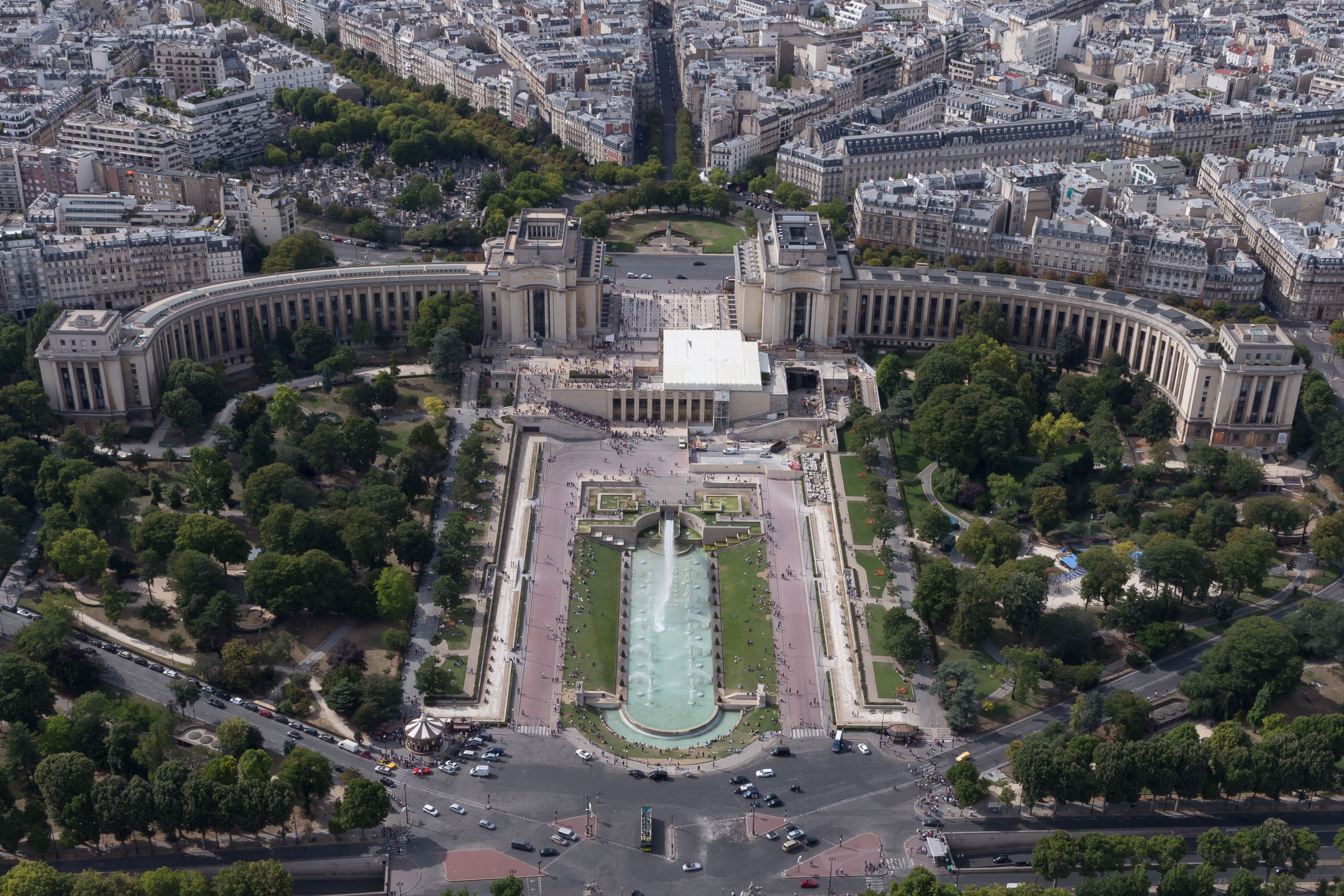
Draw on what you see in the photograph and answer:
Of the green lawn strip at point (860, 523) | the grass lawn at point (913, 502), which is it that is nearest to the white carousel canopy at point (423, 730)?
the green lawn strip at point (860, 523)

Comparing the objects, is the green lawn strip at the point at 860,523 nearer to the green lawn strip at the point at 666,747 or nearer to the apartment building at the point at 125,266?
the green lawn strip at the point at 666,747

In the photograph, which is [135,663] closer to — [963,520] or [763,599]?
[763,599]

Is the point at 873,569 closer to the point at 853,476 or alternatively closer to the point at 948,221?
the point at 853,476

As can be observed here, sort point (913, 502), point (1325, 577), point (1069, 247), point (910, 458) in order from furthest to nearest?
1. point (1069, 247)
2. point (910, 458)
3. point (913, 502)
4. point (1325, 577)

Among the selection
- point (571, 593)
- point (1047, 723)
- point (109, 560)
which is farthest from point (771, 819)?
point (109, 560)

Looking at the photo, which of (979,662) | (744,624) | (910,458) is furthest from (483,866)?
(910,458)

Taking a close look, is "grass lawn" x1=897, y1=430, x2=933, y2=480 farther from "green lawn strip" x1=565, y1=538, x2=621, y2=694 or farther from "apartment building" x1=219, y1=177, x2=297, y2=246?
"apartment building" x1=219, y1=177, x2=297, y2=246

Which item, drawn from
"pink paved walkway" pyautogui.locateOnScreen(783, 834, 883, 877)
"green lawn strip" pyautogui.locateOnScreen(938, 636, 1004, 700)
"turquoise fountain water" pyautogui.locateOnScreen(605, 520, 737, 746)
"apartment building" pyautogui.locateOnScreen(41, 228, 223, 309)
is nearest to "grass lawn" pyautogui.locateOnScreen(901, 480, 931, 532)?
"green lawn strip" pyautogui.locateOnScreen(938, 636, 1004, 700)
